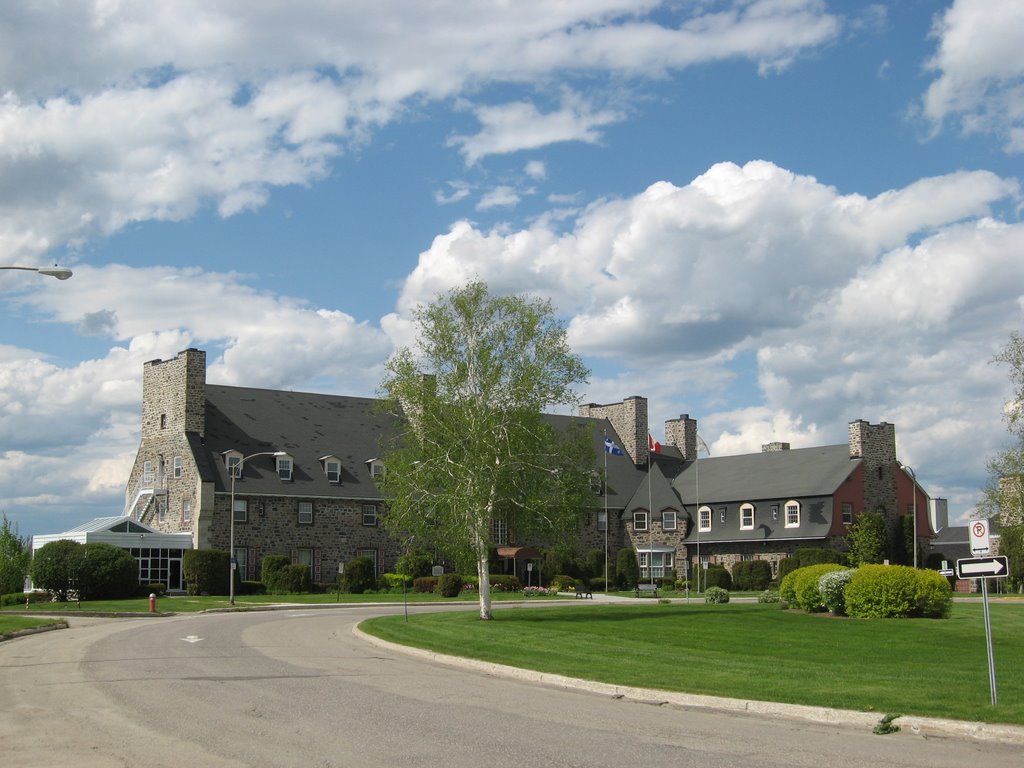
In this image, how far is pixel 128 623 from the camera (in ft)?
119

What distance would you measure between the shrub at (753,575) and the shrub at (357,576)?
889 inches

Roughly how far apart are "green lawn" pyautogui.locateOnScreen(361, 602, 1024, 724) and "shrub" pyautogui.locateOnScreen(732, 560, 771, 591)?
2956 centimetres

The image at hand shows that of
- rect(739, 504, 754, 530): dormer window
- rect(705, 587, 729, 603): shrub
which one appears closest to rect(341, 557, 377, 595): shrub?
rect(705, 587, 729, 603): shrub

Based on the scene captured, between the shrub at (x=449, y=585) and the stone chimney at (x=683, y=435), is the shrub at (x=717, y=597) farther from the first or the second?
the stone chimney at (x=683, y=435)

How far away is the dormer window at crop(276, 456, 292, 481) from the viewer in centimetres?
6406

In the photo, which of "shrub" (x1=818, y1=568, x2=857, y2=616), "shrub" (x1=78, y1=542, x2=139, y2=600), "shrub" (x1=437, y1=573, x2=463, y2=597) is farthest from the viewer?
"shrub" (x1=437, y1=573, x2=463, y2=597)

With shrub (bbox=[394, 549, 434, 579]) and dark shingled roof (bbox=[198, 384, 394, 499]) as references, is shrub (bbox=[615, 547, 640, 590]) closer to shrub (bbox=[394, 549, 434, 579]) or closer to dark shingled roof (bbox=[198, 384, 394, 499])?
shrub (bbox=[394, 549, 434, 579])

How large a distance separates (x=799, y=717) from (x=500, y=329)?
23930mm

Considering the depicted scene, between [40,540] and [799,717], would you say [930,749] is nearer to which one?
[799,717]

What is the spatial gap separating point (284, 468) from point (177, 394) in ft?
24.1

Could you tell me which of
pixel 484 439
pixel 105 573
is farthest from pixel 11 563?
pixel 484 439

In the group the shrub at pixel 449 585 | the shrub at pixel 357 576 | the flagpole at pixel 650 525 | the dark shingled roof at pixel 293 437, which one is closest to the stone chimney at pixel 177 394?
the dark shingled roof at pixel 293 437

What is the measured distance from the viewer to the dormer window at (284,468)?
64.1 m

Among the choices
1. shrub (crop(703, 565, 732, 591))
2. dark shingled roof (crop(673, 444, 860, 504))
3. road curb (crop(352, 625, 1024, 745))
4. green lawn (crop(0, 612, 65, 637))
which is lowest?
shrub (crop(703, 565, 732, 591))
